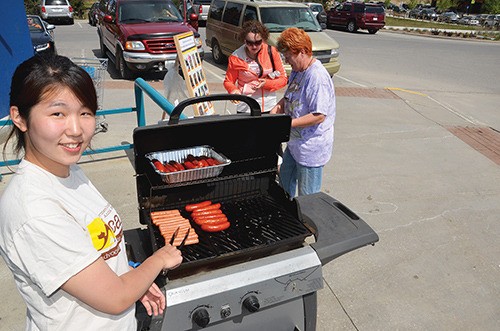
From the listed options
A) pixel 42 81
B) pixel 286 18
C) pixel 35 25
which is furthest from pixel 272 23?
pixel 42 81

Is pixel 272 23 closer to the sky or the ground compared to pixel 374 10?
closer to the sky

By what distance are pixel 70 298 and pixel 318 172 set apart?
2.52 metres

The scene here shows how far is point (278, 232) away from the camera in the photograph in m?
2.00

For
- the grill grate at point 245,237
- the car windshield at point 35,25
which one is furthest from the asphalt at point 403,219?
the car windshield at point 35,25

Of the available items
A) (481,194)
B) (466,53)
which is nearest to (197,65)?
(481,194)

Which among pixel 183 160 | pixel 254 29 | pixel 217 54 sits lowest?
pixel 217 54

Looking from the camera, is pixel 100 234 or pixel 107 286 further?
pixel 100 234

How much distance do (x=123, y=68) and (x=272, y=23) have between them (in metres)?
4.32

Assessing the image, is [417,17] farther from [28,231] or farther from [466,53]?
[28,231]

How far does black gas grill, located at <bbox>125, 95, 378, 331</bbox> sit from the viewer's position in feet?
5.60

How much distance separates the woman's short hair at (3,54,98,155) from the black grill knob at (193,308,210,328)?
94cm

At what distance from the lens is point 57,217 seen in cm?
111

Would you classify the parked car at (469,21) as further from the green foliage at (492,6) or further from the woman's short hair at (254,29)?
the woman's short hair at (254,29)

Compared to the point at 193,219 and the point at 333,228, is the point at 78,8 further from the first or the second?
the point at 333,228
